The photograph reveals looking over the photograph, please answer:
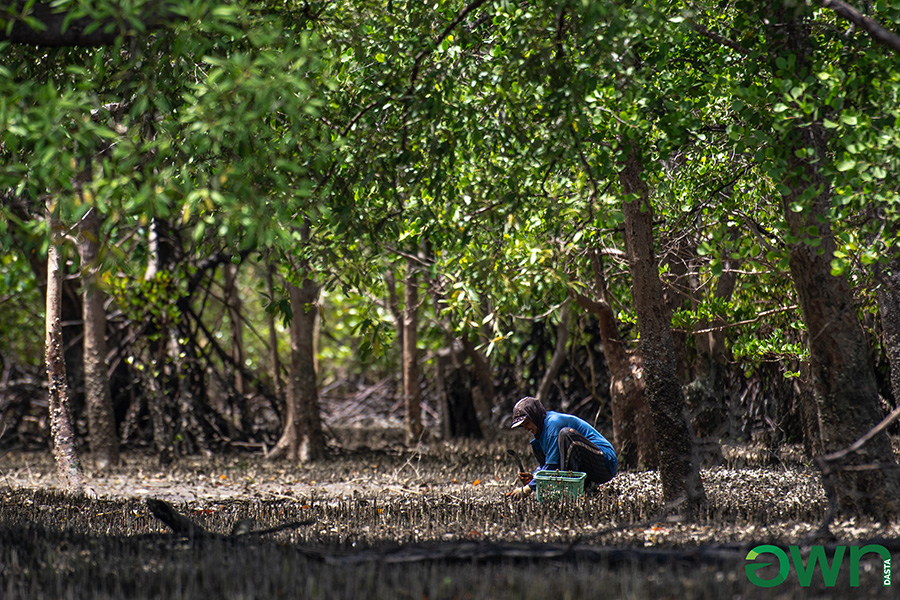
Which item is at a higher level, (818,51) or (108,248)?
(818,51)

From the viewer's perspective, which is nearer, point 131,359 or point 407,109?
point 407,109

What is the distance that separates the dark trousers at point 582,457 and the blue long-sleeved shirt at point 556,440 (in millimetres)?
60

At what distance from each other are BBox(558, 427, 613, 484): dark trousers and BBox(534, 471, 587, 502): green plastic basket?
353 millimetres

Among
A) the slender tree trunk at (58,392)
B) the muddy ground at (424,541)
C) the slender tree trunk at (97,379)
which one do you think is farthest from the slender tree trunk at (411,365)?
the slender tree trunk at (58,392)

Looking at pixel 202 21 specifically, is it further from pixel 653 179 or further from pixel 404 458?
pixel 404 458

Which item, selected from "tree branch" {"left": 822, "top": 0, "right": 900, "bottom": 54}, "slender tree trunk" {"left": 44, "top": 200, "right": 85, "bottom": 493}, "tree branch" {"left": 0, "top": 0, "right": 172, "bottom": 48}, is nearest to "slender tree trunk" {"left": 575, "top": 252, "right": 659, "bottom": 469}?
"tree branch" {"left": 822, "top": 0, "right": 900, "bottom": 54}

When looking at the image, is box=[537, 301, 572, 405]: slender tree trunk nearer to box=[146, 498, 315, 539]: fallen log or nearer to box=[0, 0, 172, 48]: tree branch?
box=[146, 498, 315, 539]: fallen log

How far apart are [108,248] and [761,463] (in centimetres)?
683

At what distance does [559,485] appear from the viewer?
659 centimetres

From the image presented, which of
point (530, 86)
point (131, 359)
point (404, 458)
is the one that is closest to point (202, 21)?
point (530, 86)

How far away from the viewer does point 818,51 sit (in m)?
5.62

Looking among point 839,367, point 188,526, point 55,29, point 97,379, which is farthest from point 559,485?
point 97,379

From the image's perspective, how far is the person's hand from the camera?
6871mm
